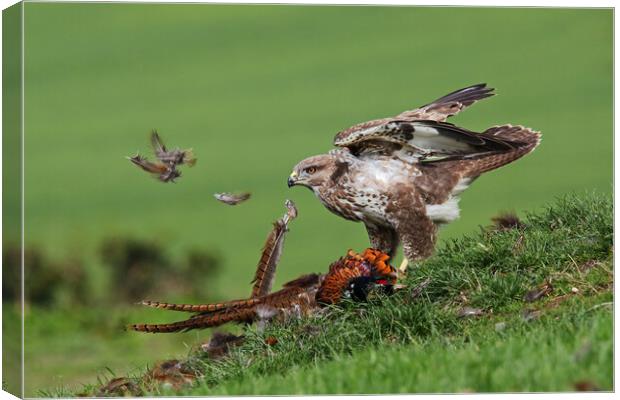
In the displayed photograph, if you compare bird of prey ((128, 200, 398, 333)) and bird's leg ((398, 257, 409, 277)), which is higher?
bird's leg ((398, 257, 409, 277))

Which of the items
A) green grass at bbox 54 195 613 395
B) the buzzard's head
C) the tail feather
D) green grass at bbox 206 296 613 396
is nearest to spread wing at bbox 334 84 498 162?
the buzzard's head

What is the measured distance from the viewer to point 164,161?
362 inches

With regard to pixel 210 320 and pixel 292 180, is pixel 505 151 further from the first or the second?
pixel 210 320

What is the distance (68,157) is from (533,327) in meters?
3.56

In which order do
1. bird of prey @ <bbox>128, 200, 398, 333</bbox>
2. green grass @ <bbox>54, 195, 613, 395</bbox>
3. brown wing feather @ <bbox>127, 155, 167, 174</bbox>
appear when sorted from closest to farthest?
green grass @ <bbox>54, 195, 613, 395</bbox>, bird of prey @ <bbox>128, 200, 398, 333</bbox>, brown wing feather @ <bbox>127, 155, 167, 174</bbox>

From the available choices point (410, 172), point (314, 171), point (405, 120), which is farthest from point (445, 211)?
point (314, 171)

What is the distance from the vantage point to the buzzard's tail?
9516 millimetres

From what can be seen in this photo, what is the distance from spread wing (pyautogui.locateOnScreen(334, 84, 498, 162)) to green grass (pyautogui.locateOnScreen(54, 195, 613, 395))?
710 millimetres

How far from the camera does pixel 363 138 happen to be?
934 centimetres

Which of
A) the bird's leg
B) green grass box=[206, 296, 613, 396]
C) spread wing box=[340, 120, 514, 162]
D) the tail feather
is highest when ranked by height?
spread wing box=[340, 120, 514, 162]

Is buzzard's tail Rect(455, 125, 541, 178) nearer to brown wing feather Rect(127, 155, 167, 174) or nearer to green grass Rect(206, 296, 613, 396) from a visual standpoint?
green grass Rect(206, 296, 613, 396)

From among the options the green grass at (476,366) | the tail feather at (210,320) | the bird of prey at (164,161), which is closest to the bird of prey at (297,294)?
the tail feather at (210,320)

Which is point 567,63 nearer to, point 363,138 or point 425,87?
point 425,87

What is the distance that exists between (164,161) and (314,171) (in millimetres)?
1159
